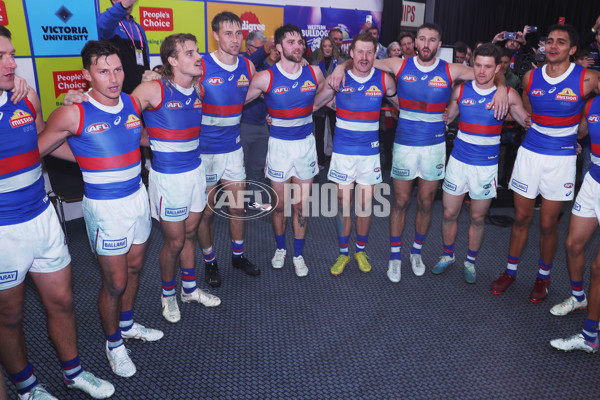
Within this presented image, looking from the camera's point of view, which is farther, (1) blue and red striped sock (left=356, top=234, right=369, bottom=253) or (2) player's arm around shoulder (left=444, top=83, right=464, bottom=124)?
(1) blue and red striped sock (left=356, top=234, right=369, bottom=253)

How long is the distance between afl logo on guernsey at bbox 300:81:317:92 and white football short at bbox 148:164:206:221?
3.31ft

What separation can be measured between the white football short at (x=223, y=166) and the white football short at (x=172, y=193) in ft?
1.29

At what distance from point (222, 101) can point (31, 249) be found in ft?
5.12

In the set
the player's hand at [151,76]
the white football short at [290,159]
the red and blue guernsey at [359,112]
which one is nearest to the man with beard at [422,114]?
the red and blue guernsey at [359,112]

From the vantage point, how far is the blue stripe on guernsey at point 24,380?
214 centimetres

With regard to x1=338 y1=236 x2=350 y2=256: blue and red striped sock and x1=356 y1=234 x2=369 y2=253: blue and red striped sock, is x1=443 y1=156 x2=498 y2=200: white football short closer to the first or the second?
x1=356 y1=234 x2=369 y2=253: blue and red striped sock

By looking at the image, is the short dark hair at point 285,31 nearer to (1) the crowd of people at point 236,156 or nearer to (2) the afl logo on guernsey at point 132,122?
(1) the crowd of people at point 236,156

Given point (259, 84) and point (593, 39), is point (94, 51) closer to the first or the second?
point (259, 84)

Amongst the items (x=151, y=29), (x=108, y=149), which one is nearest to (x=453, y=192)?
(x=108, y=149)

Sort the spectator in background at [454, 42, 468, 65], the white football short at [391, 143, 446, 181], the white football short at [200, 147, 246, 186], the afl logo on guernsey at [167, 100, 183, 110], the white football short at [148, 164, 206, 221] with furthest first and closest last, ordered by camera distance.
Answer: the spectator in background at [454, 42, 468, 65], the white football short at [391, 143, 446, 181], the white football short at [200, 147, 246, 186], the white football short at [148, 164, 206, 221], the afl logo on guernsey at [167, 100, 183, 110]

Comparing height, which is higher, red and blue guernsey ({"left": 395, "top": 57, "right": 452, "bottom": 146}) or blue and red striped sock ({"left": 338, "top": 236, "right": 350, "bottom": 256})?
red and blue guernsey ({"left": 395, "top": 57, "right": 452, "bottom": 146})

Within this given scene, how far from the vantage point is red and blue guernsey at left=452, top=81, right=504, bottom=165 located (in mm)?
3098

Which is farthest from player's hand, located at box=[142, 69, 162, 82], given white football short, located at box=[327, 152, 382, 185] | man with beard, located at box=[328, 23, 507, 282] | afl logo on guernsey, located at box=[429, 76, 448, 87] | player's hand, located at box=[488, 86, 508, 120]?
player's hand, located at box=[488, 86, 508, 120]

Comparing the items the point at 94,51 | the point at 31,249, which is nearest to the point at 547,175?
the point at 94,51
